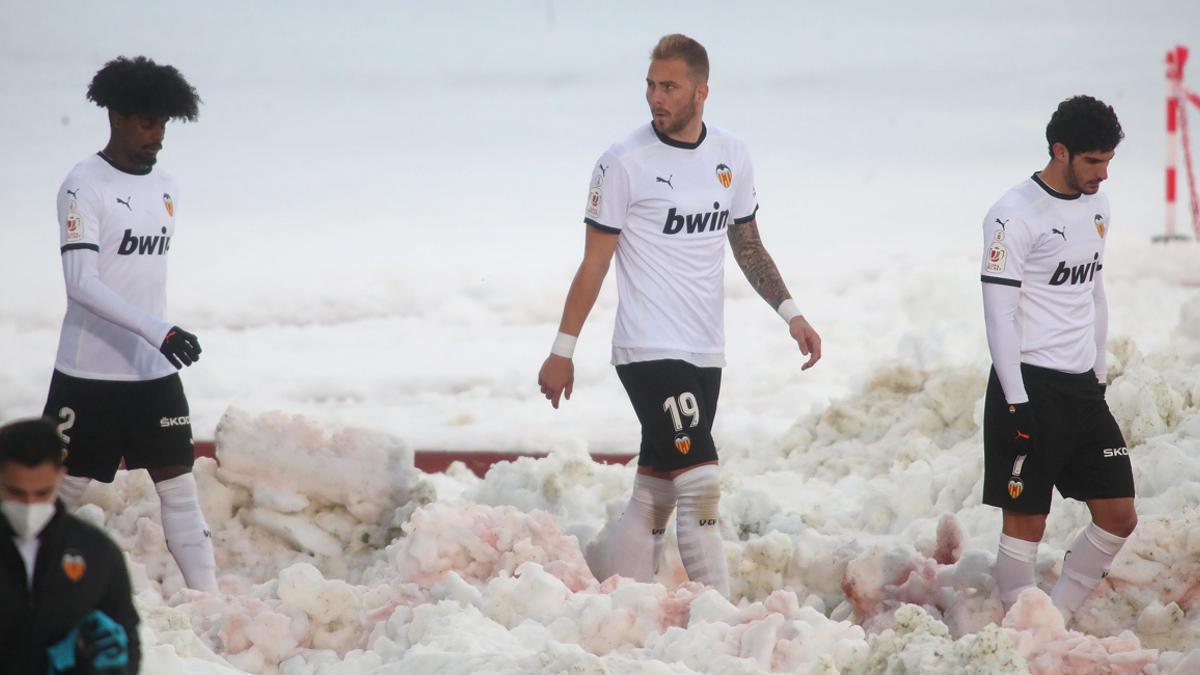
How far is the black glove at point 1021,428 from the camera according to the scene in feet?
11.7

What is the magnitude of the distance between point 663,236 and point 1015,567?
1.07 metres

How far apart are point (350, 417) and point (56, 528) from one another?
6.25 meters

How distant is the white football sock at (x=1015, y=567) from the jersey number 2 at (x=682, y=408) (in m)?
0.74

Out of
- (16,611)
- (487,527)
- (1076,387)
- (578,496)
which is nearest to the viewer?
(16,611)

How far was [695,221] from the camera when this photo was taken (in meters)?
3.77

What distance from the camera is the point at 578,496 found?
5.15 meters

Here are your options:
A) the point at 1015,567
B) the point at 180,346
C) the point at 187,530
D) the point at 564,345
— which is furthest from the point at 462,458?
the point at 1015,567

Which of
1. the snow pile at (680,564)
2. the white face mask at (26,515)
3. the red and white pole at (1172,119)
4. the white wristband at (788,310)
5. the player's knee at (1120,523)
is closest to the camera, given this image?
the white face mask at (26,515)

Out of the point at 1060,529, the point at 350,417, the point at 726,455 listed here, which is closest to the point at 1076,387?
the point at 1060,529

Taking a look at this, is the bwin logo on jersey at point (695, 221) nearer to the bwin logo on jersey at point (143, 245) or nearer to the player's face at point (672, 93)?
the player's face at point (672, 93)

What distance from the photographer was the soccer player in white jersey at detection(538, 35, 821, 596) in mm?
3688

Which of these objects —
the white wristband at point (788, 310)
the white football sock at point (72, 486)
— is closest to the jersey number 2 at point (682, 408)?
the white wristband at point (788, 310)

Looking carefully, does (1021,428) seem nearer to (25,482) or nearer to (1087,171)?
(1087,171)

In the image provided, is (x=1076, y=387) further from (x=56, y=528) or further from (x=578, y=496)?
(x=56, y=528)
